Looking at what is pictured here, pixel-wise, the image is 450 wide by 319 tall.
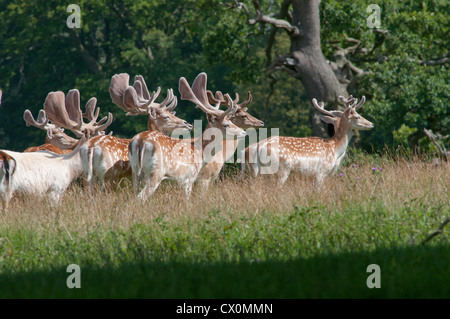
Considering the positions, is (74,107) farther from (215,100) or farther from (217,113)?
(217,113)

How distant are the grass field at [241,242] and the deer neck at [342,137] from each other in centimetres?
86

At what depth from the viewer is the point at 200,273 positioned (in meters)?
5.41

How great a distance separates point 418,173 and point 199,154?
3028mm

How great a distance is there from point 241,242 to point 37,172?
366 cm

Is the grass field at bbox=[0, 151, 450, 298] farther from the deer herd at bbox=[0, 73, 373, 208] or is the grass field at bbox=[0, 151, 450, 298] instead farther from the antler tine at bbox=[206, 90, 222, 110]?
the antler tine at bbox=[206, 90, 222, 110]

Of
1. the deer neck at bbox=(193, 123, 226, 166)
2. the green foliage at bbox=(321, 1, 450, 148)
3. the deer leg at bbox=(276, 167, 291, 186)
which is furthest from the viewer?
the green foliage at bbox=(321, 1, 450, 148)

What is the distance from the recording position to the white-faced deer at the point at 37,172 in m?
8.52

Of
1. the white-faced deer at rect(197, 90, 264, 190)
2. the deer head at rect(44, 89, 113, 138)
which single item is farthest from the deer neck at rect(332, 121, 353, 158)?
the deer head at rect(44, 89, 113, 138)

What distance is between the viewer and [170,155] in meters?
8.99

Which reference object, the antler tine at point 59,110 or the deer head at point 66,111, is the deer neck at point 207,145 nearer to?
the deer head at point 66,111

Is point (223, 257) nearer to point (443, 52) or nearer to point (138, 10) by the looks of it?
point (443, 52)

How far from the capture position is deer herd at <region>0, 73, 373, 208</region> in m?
8.81

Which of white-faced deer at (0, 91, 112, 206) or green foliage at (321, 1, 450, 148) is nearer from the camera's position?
white-faced deer at (0, 91, 112, 206)
